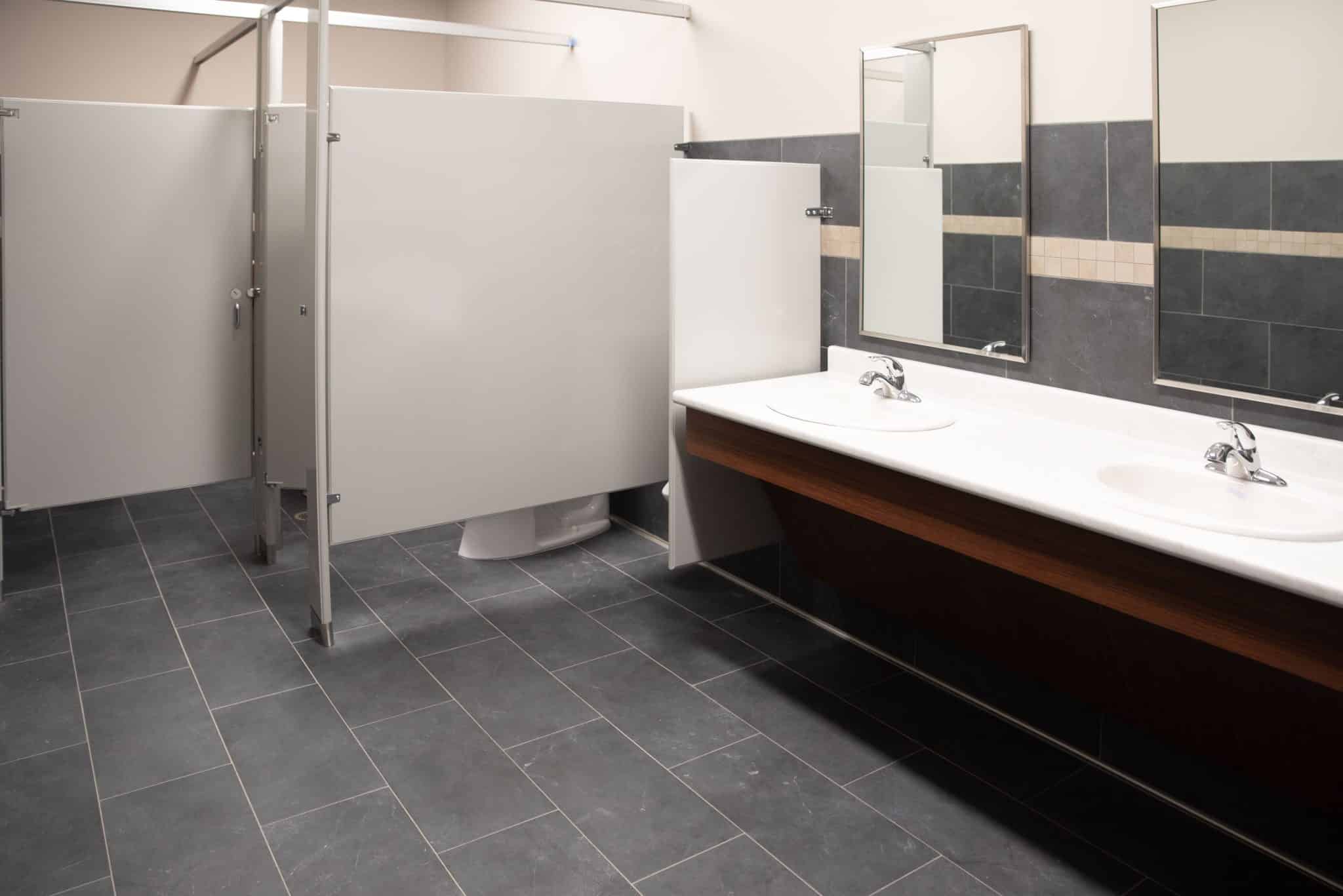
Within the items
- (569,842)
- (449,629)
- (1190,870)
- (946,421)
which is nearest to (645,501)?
(449,629)

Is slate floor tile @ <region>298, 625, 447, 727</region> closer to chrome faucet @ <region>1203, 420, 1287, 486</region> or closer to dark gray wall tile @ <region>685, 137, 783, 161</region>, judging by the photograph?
dark gray wall tile @ <region>685, 137, 783, 161</region>

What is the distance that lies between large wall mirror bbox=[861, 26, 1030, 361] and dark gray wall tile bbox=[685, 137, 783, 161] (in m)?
0.44

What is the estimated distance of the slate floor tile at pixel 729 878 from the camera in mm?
1973

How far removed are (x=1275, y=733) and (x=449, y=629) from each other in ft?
6.98

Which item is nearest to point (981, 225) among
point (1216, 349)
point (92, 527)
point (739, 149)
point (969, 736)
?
point (1216, 349)

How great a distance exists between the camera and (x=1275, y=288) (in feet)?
6.64

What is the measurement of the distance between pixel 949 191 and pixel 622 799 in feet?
5.34

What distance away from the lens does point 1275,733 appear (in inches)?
75.2

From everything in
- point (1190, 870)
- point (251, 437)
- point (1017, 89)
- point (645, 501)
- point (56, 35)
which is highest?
point (56, 35)

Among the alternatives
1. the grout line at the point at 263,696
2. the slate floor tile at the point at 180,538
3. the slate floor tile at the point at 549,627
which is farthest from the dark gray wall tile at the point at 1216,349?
the slate floor tile at the point at 180,538

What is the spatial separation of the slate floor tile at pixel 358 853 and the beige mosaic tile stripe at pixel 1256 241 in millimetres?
1888

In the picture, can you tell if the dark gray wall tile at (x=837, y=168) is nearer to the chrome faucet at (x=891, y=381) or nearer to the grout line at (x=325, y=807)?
the chrome faucet at (x=891, y=381)

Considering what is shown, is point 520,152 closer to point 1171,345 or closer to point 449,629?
point 449,629

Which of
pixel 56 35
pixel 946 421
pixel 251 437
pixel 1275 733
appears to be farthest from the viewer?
pixel 56 35
